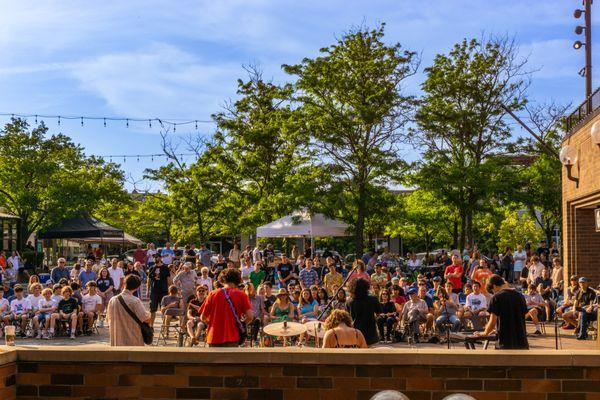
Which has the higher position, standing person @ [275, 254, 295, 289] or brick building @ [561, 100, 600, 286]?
brick building @ [561, 100, 600, 286]

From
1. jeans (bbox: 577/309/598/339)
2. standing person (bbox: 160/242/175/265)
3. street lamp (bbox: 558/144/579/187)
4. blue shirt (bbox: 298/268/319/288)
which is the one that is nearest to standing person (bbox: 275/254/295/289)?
blue shirt (bbox: 298/268/319/288)

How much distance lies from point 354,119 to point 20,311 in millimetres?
17841

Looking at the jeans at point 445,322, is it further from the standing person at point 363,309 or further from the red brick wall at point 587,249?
the standing person at point 363,309

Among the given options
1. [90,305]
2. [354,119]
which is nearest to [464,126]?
[354,119]

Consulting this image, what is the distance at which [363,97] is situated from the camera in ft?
108

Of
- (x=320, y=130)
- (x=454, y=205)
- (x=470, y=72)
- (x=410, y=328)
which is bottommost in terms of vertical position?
(x=410, y=328)

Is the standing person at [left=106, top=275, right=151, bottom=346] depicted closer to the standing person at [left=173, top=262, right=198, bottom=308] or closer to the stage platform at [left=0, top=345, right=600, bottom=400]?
the stage platform at [left=0, top=345, right=600, bottom=400]

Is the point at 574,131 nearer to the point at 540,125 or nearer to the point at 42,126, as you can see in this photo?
the point at 540,125

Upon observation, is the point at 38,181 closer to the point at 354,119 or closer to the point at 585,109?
the point at 354,119

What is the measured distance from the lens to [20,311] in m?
18.1

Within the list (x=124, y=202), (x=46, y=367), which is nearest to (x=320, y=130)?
(x=124, y=202)

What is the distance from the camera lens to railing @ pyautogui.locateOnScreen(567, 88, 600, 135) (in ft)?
60.3

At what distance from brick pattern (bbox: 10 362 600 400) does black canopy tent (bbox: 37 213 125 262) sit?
107 feet

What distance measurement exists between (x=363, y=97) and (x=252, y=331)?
18.9 m
